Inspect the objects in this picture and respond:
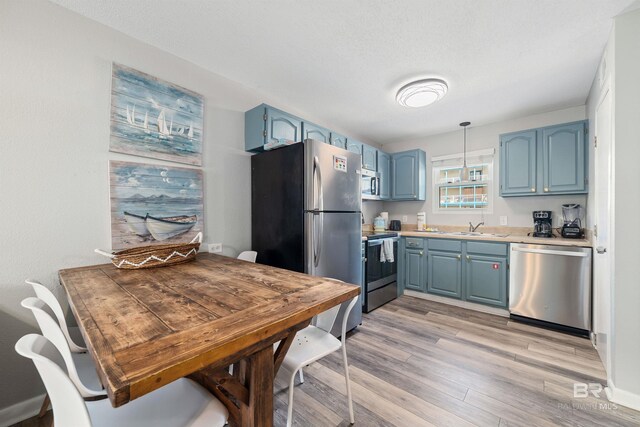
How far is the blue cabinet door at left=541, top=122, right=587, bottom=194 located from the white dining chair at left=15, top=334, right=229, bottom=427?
3820mm

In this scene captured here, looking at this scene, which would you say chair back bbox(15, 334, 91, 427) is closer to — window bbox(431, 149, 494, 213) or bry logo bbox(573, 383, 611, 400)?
bry logo bbox(573, 383, 611, 400)

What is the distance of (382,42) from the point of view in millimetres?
1938

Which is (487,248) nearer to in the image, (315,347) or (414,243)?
(414,243)

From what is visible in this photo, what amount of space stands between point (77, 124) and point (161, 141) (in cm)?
50

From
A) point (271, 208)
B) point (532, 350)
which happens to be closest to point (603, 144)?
point (532, 350)

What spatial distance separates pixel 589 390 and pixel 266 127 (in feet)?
10.6

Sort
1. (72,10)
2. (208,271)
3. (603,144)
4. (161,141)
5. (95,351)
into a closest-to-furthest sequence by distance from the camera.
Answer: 1. (95,351)
2. (208,271)
3. (72,10)
4. (603,144)
5. (161,141)

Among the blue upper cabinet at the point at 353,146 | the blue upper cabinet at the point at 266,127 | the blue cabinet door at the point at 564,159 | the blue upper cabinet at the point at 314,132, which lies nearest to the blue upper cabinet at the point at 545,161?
the blue cabinet door at the point at 564,159

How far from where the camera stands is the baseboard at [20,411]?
1450 mm

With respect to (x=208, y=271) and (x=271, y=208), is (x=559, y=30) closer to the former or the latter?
(x=271, y=208)

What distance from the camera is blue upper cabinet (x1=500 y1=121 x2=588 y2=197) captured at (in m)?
2.77

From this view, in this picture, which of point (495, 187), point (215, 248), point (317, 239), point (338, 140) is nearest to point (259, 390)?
point (317, 239)

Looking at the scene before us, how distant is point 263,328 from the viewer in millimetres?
795

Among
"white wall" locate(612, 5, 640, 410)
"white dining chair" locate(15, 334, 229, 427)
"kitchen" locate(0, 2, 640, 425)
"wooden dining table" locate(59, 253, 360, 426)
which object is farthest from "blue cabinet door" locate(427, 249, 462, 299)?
"white dining chair" locate(15, 334, 229, 427)
